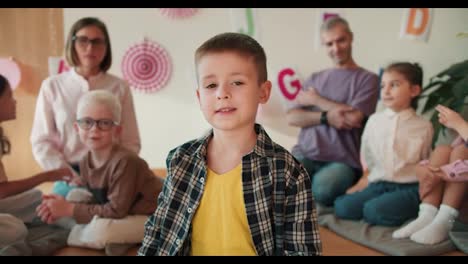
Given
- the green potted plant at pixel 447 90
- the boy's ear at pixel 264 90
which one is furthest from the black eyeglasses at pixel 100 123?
the green potted plant at pixel 447 90

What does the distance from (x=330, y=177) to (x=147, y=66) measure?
2.60ft

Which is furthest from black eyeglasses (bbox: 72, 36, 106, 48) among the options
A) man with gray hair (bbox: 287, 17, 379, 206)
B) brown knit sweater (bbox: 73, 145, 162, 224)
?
man with gray hair (bbox: 287, 17, 379, 206)

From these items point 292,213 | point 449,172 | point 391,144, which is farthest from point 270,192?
point 391,144

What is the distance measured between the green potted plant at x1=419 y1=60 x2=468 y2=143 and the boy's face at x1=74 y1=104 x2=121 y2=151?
852mm

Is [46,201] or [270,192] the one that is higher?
[270,192]

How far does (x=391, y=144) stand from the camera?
4.92ft

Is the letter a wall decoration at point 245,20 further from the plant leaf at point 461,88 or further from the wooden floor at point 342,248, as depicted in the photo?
the wooden floor at point 342,248

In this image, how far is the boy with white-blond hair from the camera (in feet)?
3.36

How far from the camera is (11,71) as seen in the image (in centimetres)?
108

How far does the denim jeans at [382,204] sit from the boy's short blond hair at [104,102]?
915 millimetres

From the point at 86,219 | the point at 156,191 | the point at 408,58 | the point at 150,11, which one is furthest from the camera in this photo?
the point at 408,58

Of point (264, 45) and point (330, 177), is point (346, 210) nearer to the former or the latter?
point (330, 177)
